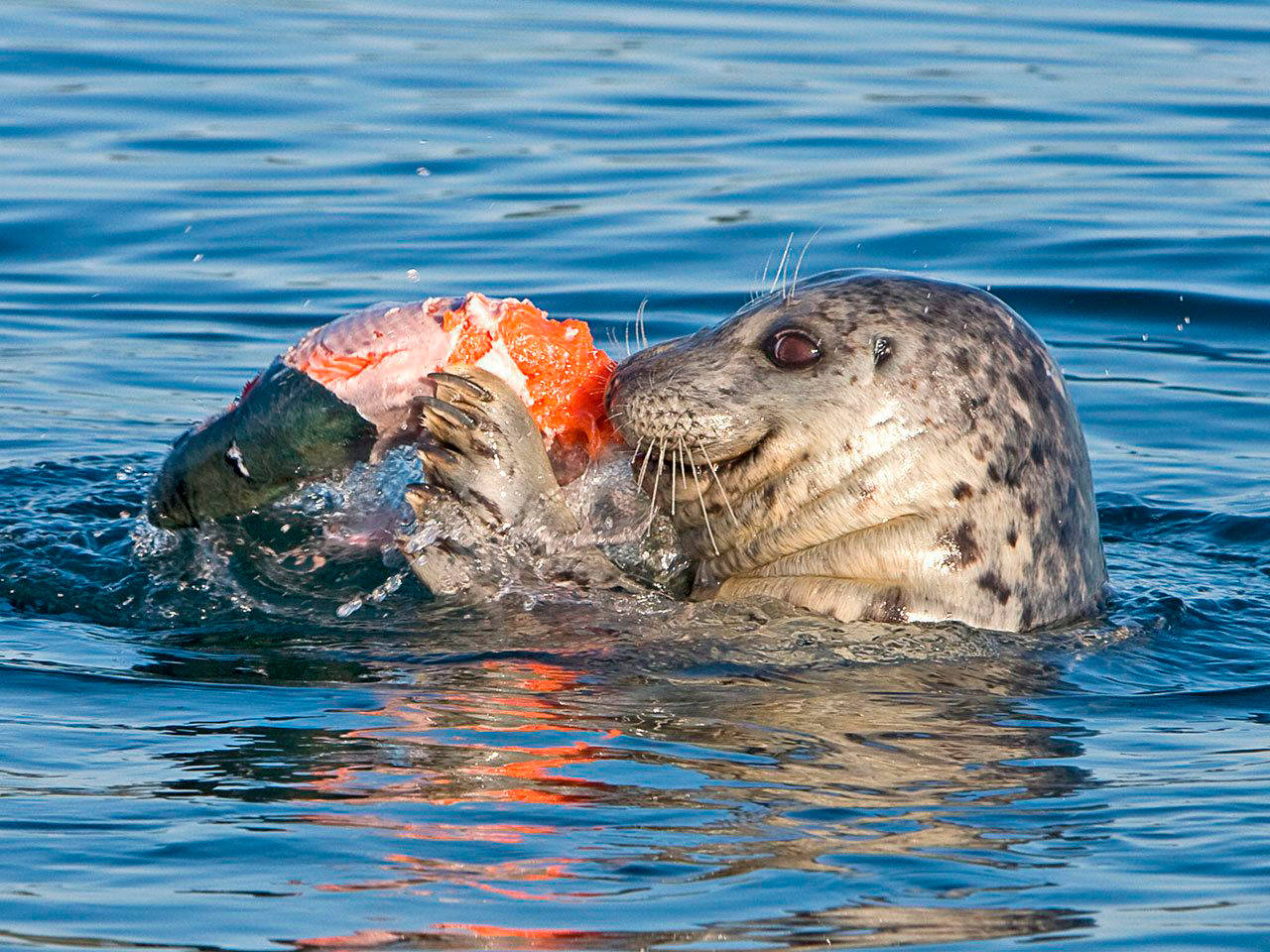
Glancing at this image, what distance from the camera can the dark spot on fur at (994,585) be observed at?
6199 millimetres

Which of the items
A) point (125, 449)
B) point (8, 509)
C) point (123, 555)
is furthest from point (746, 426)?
point (125, 449)

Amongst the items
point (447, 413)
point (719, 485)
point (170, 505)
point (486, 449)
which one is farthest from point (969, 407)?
point (170, 505)

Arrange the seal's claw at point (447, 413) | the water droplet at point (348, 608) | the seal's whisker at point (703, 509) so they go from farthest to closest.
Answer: the water droplet at point (348, 608) → the seal's whisker at point (703, 509) → the seal's claw at point (447, 413)

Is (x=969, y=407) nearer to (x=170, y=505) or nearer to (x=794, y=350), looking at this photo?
(x=794, y=350)

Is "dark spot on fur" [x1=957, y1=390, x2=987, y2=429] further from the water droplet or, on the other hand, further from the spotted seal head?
the water droplet

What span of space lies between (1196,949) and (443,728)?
189 centimetres

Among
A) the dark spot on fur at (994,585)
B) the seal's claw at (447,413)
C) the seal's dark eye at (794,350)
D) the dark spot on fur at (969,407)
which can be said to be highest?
the seal's dark eye at (794,350)

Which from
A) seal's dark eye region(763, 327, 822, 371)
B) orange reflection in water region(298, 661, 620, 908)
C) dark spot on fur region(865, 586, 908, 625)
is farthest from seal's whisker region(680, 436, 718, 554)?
orange reflection in water region(298, 661, 620, 908)

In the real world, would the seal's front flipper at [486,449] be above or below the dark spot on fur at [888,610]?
above

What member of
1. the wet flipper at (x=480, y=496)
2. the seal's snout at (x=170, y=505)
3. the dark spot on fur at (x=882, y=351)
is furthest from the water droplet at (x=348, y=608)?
the dark spot on fur at (x=882, y=351)

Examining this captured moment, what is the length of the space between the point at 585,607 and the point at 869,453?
91 centimetres

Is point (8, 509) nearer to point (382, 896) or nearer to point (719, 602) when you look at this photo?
point (719, 602)

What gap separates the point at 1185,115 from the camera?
14930mm

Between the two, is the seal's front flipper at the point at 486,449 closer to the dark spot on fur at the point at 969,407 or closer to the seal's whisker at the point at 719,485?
the seal's whisker at the point at 719,485
